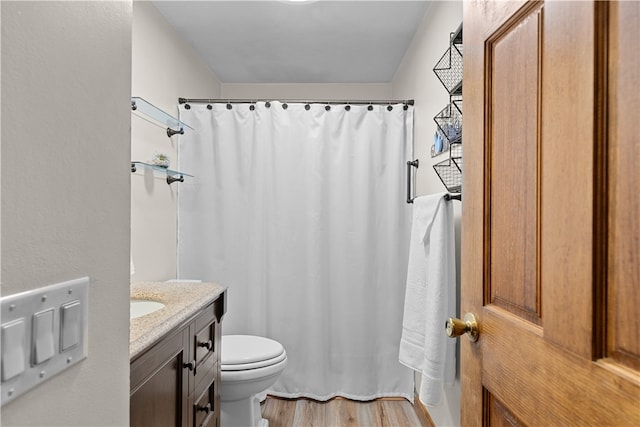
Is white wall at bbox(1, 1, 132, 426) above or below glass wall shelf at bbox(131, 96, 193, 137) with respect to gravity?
below

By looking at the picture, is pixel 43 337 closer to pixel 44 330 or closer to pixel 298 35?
pixel 44 330

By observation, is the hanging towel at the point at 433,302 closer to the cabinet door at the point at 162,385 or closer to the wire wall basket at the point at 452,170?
the wire wall basket at the point at 452,170

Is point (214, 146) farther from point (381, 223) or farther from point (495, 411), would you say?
point (495, 411)

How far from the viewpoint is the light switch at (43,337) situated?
47 cm

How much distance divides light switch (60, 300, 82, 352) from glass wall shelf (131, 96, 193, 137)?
1.59m

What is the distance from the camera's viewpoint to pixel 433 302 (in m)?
1.85

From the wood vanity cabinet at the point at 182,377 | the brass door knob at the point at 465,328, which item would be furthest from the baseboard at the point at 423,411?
the brass door knob at the point at 465,328

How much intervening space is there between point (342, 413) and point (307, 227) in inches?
45.8

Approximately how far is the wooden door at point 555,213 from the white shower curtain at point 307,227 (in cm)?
189

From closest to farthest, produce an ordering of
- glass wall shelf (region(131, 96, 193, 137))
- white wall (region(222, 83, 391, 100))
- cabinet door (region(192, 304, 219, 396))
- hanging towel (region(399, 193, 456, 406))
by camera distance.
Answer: cabinet door (region(192, 304, 219, 396)) → hanging towel (region(399, 193, 456, 406)) → glass wall shelf (region(131, 96, 193, 137)) → white wall (region(222, 83, 391, 100))

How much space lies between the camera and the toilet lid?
218 cm

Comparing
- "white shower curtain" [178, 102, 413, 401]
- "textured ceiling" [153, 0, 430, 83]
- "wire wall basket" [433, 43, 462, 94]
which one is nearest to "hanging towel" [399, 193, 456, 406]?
"wire wall basket" [433, 43, 462, 94]

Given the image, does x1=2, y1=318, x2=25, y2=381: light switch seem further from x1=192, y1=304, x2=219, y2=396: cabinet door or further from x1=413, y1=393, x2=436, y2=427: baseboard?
x1=413, y1=393, x2=436, y2=427: baseboard

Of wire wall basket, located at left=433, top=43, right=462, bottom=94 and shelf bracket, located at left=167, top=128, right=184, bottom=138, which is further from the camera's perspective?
shelf bracket, located at left=167, top=128, right=184, bottom=138
